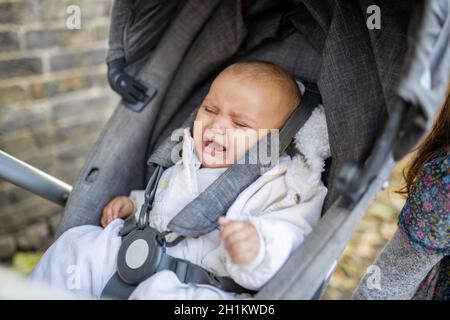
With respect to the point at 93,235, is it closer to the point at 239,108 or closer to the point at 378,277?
→ the point at 239,108

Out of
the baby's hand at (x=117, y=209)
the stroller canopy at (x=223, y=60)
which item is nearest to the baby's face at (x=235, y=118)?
the stroller canopy at (x=223, y=60)

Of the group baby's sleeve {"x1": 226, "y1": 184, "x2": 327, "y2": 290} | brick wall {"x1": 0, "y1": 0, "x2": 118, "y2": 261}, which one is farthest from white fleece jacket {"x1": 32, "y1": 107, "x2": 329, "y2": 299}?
brick wall {"x1": 0, "y1": 0, "x2": 118, "y2": 261}

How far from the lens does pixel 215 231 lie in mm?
1180

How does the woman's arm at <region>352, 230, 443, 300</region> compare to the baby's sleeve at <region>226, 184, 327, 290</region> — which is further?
the woman's arm at <region>352, 230, 443, 300</region>

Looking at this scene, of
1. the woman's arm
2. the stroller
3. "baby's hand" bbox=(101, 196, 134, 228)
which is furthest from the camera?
"baby's hand" bbox=(101, 196, 134, 228)

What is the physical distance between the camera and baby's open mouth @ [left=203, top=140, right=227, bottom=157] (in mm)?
1229

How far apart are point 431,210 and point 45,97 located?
1.47 m

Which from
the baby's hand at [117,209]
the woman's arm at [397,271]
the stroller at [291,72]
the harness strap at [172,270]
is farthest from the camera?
the baby's hand at [117,209]

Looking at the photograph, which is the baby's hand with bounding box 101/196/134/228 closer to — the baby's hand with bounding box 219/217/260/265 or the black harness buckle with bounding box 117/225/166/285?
the black harness buckle with bounding box 117/225/166/285

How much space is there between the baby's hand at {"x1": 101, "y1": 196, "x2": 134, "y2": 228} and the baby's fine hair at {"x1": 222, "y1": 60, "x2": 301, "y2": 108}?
0.45 meters

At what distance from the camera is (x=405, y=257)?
1.23 metres

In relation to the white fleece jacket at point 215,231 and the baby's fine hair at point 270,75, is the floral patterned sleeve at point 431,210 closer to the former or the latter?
the white fleece jacket at point 215,231

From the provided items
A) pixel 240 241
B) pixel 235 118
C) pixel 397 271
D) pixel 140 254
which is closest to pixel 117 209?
pixel 140 254

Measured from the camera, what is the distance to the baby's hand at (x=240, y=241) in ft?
3.09
